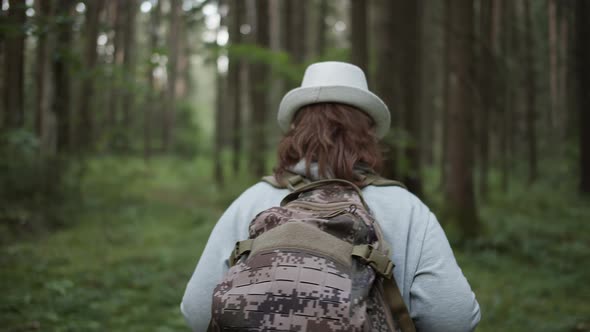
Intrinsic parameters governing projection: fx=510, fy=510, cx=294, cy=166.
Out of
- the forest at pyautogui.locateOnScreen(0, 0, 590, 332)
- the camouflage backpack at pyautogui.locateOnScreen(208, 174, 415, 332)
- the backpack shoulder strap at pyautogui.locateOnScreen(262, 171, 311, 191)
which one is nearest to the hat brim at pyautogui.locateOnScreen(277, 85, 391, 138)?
the forest at pyautogui.locateOnScreen(0, 0, 590, 332)

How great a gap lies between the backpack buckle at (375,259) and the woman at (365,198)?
253 mm

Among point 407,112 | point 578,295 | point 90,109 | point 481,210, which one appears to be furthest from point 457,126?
point 90,109

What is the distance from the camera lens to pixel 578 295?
21.5 feet

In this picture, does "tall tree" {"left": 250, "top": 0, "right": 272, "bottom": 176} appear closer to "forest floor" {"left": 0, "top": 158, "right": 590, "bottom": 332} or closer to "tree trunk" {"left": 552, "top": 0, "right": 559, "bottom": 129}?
"forest floor" {"left": 0, "top": 158, "right": 590, "bottom": 332}

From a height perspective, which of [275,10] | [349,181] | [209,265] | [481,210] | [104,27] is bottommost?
[481,210]

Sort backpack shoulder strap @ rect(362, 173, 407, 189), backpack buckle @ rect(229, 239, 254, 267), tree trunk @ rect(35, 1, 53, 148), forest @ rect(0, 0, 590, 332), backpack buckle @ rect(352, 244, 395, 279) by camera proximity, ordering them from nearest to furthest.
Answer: backpack buckle @ rect(352, 244, 395, 279) < backpack buckle @ rect(229, 239, 254, 267) < backpack shoulder strap @ rect(362, 173, 407, 189) < forest @ rect(0, 0, 590, 332) < tree trunk @ rect(35, 1, 53, 148)

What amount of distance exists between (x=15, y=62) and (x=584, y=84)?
1355 centimetres

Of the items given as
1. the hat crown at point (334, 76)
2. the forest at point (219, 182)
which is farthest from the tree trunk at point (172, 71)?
the hat crown at point (334, 76)

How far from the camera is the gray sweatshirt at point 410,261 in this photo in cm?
209

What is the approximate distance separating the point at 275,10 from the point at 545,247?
1079 centimetres

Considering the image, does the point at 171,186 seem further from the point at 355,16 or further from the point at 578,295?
the point at 578,295

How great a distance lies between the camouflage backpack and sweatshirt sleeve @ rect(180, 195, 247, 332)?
22 centimetres

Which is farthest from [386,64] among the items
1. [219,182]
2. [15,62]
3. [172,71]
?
[172,71]

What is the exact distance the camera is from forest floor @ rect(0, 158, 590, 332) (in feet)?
17.2
